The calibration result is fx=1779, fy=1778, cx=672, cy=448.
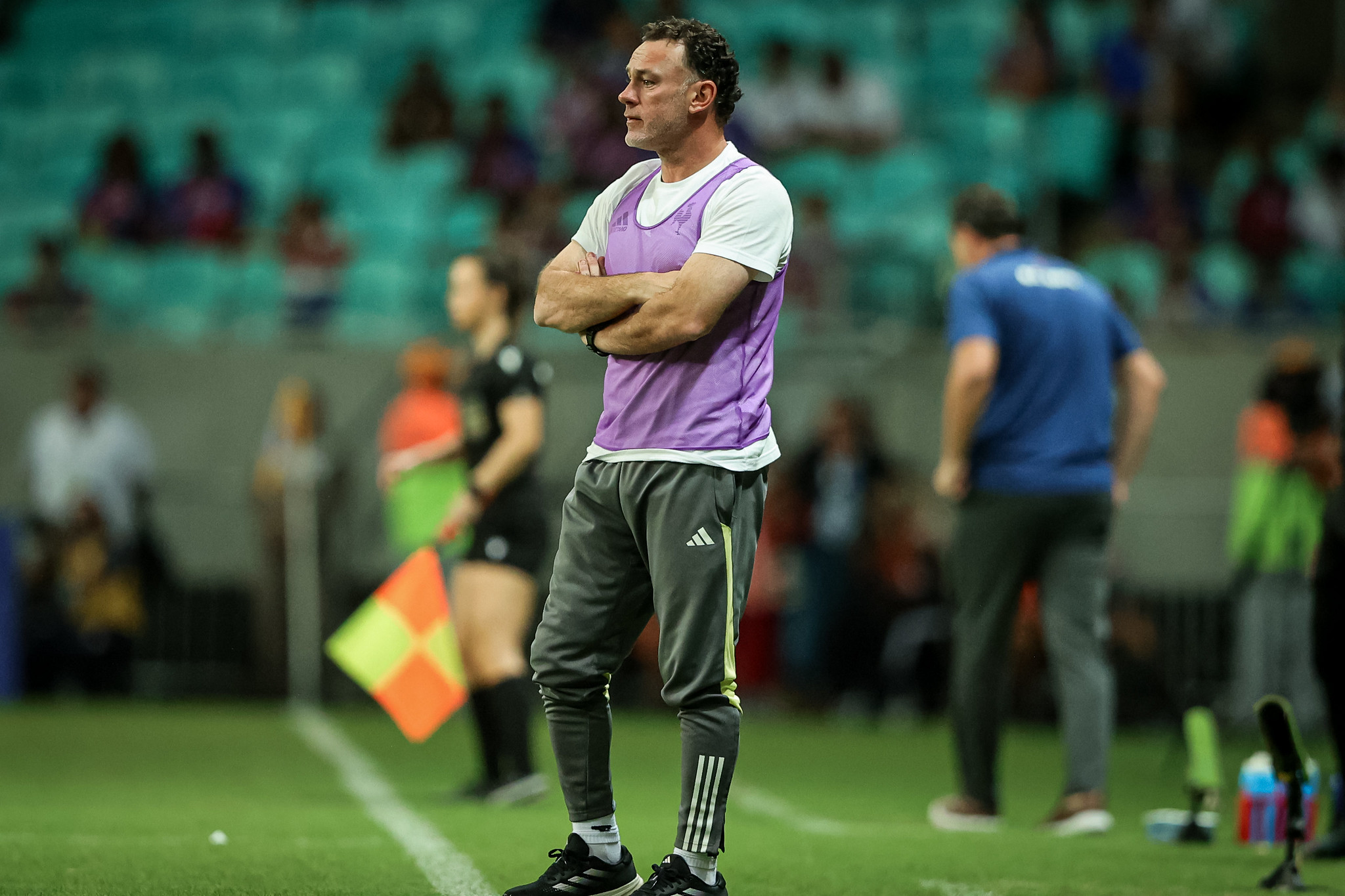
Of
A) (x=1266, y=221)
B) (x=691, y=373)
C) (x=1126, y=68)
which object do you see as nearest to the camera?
(x=691, y=373)

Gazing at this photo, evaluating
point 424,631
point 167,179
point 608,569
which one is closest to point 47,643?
point 167,179

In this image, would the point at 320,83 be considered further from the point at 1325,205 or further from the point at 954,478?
the point at 954,478

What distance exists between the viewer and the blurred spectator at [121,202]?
50.8 feet

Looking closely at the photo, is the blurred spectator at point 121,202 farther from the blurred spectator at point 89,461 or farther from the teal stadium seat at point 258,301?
the blurred spectator at point 89,461

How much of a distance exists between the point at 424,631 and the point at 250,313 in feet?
26.8

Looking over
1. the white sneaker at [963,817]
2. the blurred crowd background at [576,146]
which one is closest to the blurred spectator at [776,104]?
the blurred crowd background at [576,146]

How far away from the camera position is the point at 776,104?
16.1 meters

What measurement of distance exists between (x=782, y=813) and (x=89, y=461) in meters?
7.93

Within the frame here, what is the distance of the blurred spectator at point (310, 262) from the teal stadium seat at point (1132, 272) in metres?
6.30

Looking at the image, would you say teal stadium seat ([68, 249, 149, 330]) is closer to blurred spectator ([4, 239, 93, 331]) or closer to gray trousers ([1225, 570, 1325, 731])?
blurred spectator ([4, 239, 93, 331])

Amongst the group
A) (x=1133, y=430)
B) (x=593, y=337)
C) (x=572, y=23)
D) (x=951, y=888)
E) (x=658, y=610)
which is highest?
(x=572, y=23)

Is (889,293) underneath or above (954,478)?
above

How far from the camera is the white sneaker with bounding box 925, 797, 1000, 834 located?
6.92 meters

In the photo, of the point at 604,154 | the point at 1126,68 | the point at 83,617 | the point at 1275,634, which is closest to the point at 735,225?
the point at 1275,634
